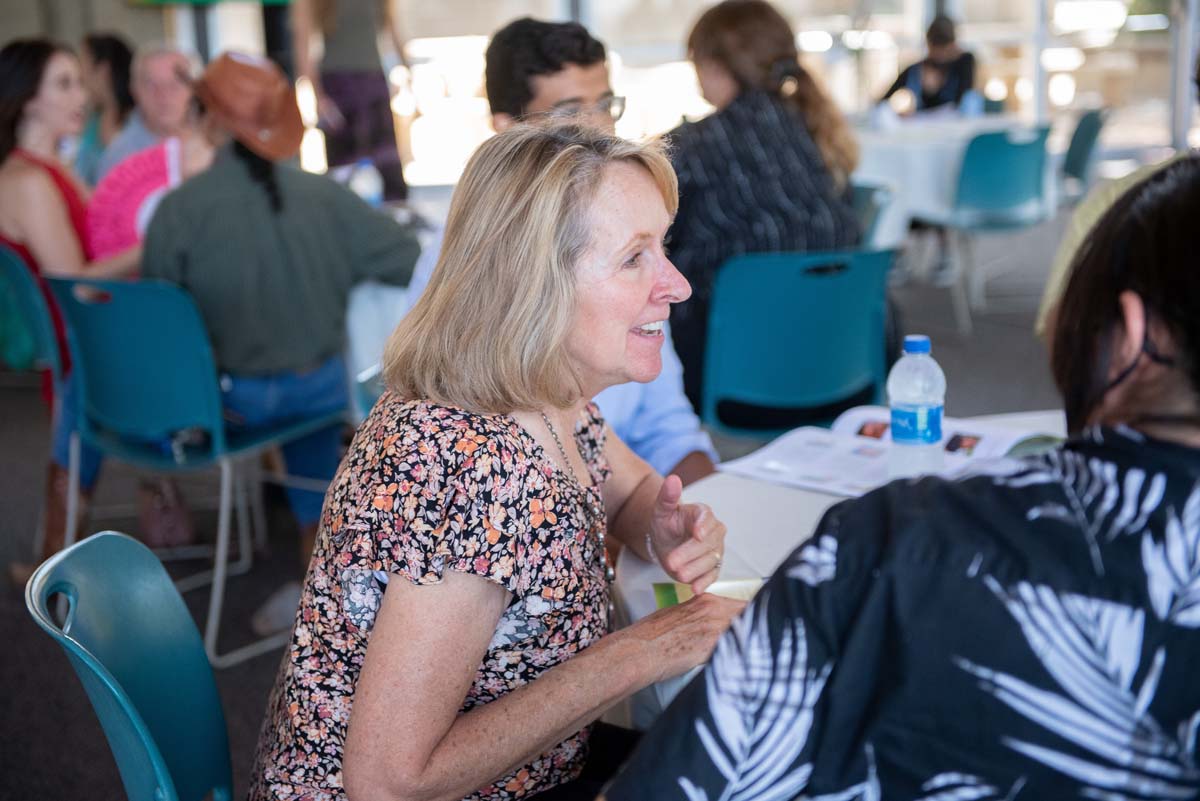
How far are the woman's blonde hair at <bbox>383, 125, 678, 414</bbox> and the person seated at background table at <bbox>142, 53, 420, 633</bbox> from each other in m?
1.83

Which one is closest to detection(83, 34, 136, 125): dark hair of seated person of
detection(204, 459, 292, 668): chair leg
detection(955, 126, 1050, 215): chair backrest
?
detection(204, 459, 292, 668): chair leg

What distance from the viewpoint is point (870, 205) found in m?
4.46

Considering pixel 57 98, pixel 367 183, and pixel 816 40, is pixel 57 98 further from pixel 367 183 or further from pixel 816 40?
pixel 816 40

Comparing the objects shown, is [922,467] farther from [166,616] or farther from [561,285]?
[166,616]

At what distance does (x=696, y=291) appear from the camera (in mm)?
3236

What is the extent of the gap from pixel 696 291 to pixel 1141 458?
2.50m

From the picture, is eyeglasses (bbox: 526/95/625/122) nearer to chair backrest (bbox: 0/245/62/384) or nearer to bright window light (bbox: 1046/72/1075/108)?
chair backrest (bbox: 0/245/62/384)

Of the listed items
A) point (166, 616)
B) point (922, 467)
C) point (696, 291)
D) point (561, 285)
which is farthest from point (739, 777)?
point (696, 291)

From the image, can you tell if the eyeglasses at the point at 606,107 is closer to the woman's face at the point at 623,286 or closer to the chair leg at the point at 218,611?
the woman's face at the point at 623,286

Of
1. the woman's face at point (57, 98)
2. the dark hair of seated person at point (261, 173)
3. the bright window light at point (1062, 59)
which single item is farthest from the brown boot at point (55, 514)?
the bright window light at point (1062, 59)

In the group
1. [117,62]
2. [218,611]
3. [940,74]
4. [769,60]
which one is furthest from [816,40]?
[218,611]

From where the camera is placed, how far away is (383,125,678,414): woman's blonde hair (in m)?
1.31

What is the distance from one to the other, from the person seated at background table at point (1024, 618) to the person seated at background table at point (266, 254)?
2490mm

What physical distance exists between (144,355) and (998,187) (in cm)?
426
